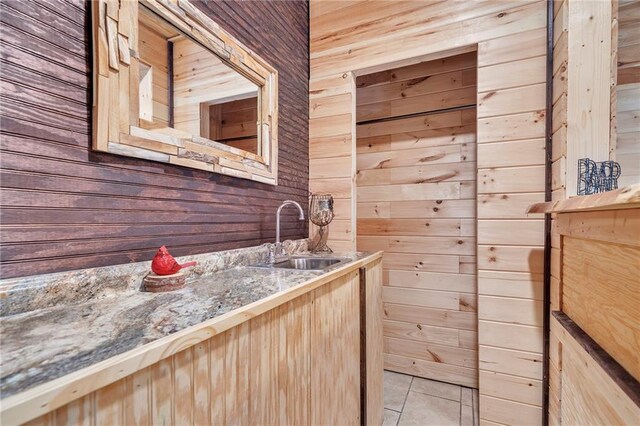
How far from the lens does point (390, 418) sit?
1.91 m

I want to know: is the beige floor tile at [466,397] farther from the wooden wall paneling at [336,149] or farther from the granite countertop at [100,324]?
the granite countertop at [100,324]

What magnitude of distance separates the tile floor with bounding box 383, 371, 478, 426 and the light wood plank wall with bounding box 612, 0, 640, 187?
1.69 metres

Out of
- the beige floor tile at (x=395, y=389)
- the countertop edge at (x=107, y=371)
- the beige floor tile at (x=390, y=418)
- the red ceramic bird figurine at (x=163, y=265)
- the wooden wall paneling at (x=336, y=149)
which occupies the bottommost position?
the beige floor tile at (x=395, y=389)

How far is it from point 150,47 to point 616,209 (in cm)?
156

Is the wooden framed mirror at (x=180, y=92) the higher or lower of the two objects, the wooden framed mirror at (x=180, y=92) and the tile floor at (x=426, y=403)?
the higher

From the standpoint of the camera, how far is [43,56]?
788 mm

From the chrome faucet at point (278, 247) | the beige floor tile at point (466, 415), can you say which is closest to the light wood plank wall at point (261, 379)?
the chrome faucet at point (278, 247)

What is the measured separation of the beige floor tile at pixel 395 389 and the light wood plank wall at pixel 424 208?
0.25ft

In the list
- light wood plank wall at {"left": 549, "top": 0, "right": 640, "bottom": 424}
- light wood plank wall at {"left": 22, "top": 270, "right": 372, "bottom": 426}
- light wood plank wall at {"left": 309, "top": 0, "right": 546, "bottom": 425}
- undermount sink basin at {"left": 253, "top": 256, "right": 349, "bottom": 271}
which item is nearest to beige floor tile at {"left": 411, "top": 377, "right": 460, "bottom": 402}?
light wood plank wall at {"left": 309, "top": 0, "right": 546, "bottom": 425}

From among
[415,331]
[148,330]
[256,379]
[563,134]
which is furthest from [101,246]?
[415,331]

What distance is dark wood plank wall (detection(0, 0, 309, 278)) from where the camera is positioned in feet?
2.40

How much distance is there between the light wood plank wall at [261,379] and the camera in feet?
1.62

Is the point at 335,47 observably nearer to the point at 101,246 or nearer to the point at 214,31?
the point at 214,31

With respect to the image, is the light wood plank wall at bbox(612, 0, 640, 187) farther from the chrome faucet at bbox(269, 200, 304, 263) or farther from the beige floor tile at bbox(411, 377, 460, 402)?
Answer: the chrome faucet at bbox(269, 200, 304, 263)
